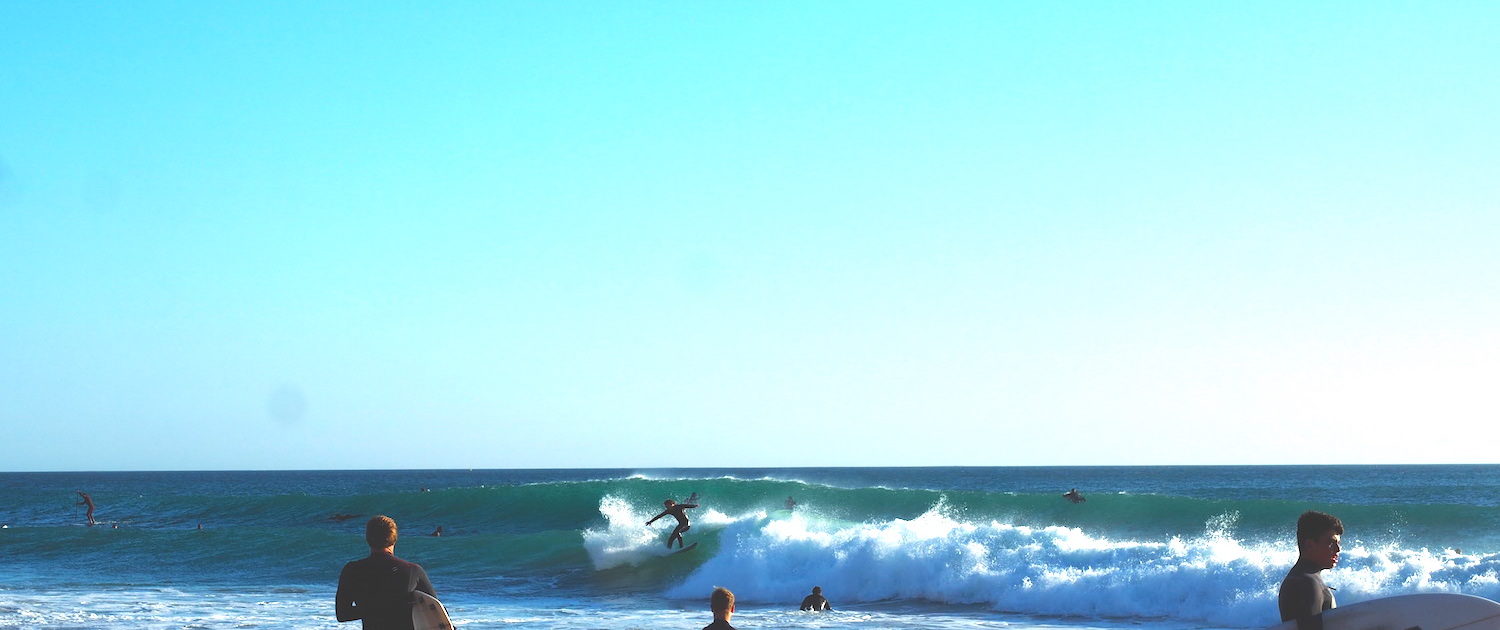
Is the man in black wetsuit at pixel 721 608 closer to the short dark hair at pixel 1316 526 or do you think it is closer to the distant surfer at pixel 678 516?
the short dark hair at pixel 1316 526

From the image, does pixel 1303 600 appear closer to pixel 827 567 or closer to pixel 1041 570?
pixel 1041 570

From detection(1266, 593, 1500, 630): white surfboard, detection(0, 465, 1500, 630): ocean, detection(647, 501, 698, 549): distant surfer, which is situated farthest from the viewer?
detection(647, 501, 698, 549): distant surfer

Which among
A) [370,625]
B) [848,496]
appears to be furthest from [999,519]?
[370,625]

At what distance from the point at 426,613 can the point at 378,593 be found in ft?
0.79

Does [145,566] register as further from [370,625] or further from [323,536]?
[370,625]

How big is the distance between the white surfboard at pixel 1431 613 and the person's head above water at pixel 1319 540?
18.3 inches

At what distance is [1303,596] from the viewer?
455cm

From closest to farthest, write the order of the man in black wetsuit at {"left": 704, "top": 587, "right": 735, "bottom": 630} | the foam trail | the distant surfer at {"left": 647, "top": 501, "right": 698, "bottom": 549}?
the man in black wetsuit at {"left": 704, "top": 587, "right": 735, "bottom": 630} < the foam trail < the distant surfer at {"left": 647, "top": 501, "right": 698, "bottom": 549}

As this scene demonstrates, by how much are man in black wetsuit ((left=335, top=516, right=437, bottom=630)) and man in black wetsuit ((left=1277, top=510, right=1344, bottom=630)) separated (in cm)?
353

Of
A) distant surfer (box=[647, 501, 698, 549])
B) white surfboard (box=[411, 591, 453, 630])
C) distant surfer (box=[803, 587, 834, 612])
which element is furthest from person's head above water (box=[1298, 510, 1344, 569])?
distant surfer (box=[647, 501, 698, 549])

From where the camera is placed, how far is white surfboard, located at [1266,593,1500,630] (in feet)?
16.5

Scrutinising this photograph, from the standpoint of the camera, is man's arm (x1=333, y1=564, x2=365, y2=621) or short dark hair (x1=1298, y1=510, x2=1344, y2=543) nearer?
short dark hair (x1=1298, y1=510, x2=1344, y2=543)

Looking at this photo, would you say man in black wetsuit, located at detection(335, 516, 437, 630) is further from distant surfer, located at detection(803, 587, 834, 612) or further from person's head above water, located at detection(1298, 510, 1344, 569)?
distant surfer, located at detection(803, 587, 834, 612)

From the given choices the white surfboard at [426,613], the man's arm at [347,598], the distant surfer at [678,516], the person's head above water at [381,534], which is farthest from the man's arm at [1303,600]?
the distant surfer at [678,516]
